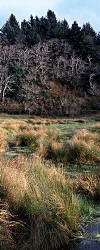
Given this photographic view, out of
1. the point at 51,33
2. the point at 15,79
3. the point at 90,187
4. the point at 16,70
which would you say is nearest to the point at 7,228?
the point at 90,187

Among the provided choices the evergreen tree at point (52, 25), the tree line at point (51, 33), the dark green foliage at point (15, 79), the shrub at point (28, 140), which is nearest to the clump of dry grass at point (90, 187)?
the shrub at point (28, 140)

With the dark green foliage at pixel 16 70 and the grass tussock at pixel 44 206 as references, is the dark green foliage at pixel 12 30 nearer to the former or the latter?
the dark green foliage at pixel 16 70

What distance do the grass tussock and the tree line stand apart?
2359 inches

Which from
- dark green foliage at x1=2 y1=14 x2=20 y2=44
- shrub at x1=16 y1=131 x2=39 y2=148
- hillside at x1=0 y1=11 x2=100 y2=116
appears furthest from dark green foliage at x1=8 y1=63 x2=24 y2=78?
shrub at x1=16 y1=131 x2=39 y2=148

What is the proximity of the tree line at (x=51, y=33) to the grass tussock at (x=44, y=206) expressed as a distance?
2359 inches

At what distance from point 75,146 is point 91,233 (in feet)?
15.6

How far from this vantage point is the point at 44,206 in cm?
338

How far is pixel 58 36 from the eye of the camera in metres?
71.1

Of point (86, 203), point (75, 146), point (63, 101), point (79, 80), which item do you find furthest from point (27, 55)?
point (86, 203)

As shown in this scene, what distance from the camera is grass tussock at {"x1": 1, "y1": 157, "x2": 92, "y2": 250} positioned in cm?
306

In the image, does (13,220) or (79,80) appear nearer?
(13,220)

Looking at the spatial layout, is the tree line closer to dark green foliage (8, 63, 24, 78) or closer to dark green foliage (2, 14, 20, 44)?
dark green foliage (2, 14, 20, 44)

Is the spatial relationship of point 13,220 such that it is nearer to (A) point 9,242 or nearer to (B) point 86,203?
(A) point 9,242

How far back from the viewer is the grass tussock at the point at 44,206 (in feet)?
10.0
